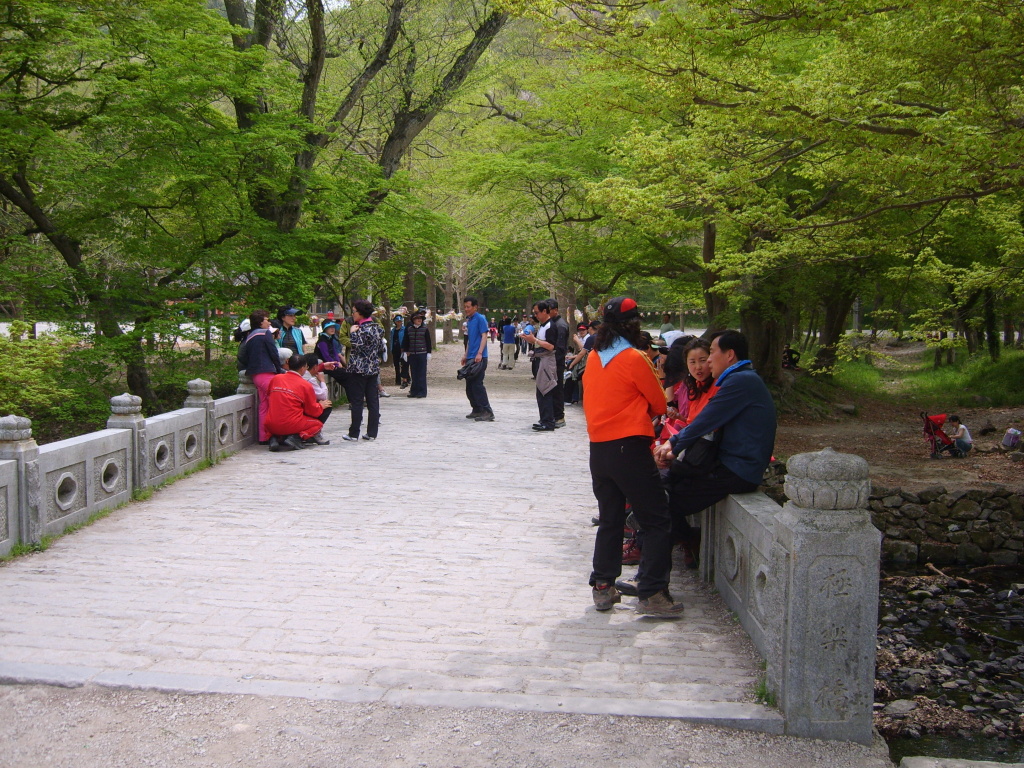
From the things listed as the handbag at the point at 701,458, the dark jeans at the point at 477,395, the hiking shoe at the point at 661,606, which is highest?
the handbag at the point at 701,458

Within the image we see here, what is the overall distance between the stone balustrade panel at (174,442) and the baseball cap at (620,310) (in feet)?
18.6

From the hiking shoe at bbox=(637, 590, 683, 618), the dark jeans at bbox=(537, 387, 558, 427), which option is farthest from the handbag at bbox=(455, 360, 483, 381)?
the hiking shoe at bbox=(637, 590, 683, 618)

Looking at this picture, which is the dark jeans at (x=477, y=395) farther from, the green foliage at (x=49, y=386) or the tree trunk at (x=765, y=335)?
the tree trunk at (x=765, y=335)

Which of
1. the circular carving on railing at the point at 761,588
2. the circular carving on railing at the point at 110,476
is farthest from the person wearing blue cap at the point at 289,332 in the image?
the circular carving on railing at the point at 761,588

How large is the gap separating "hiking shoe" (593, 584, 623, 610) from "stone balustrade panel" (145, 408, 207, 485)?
5.40 meters

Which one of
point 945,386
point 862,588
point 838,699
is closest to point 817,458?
point 862,588

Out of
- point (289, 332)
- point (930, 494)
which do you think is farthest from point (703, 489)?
point (289, 332)

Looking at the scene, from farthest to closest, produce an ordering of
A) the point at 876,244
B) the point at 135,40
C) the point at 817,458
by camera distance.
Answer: the point at 135,40, the point at 876,244, the point at 817,458

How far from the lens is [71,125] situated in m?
13.8

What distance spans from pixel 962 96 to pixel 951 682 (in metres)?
4.70

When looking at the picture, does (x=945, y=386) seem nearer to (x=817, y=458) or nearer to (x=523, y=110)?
(x=523, y=110)

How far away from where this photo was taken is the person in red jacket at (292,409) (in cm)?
1162

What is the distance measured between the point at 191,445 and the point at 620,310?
6.65 meters

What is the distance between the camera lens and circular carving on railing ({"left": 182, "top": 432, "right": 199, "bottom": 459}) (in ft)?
33.4
